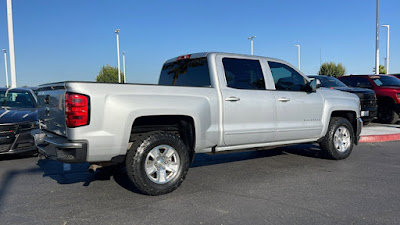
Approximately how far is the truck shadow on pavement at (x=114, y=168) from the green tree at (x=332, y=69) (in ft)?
152

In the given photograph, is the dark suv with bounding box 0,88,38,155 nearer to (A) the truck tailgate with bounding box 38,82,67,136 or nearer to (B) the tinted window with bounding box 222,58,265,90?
(A) the truck tailgate with bounding box 38,82,67,136

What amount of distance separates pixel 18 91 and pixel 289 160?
21.2 feet

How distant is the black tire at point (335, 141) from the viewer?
6.09 metres

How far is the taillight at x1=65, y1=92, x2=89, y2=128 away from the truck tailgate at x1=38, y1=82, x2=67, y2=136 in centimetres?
16

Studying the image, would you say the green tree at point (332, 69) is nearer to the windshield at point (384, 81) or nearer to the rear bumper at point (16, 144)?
the windshield at point (384, 81)

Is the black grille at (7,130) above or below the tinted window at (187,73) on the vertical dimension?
below

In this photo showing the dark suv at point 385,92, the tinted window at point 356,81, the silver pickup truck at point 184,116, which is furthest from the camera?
the tinted window at point 356,81

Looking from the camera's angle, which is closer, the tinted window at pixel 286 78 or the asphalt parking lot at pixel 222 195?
the asphalt parking lot at pixel 222 195

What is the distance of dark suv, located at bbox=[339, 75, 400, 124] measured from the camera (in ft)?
36.4

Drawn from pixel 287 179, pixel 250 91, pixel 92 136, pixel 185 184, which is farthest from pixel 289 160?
pixel 92 136

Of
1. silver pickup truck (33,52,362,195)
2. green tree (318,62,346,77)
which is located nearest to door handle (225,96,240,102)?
silver pickup truck (33,52,362,195)

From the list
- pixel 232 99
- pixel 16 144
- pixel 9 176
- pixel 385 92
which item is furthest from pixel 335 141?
pixel 385 92

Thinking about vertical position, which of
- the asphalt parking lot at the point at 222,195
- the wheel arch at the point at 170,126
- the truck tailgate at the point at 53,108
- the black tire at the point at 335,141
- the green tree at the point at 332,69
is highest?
the green tree at the point at 332,69

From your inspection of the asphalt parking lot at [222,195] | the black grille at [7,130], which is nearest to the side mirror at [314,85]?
the asphalt parking lot at [222,195]
